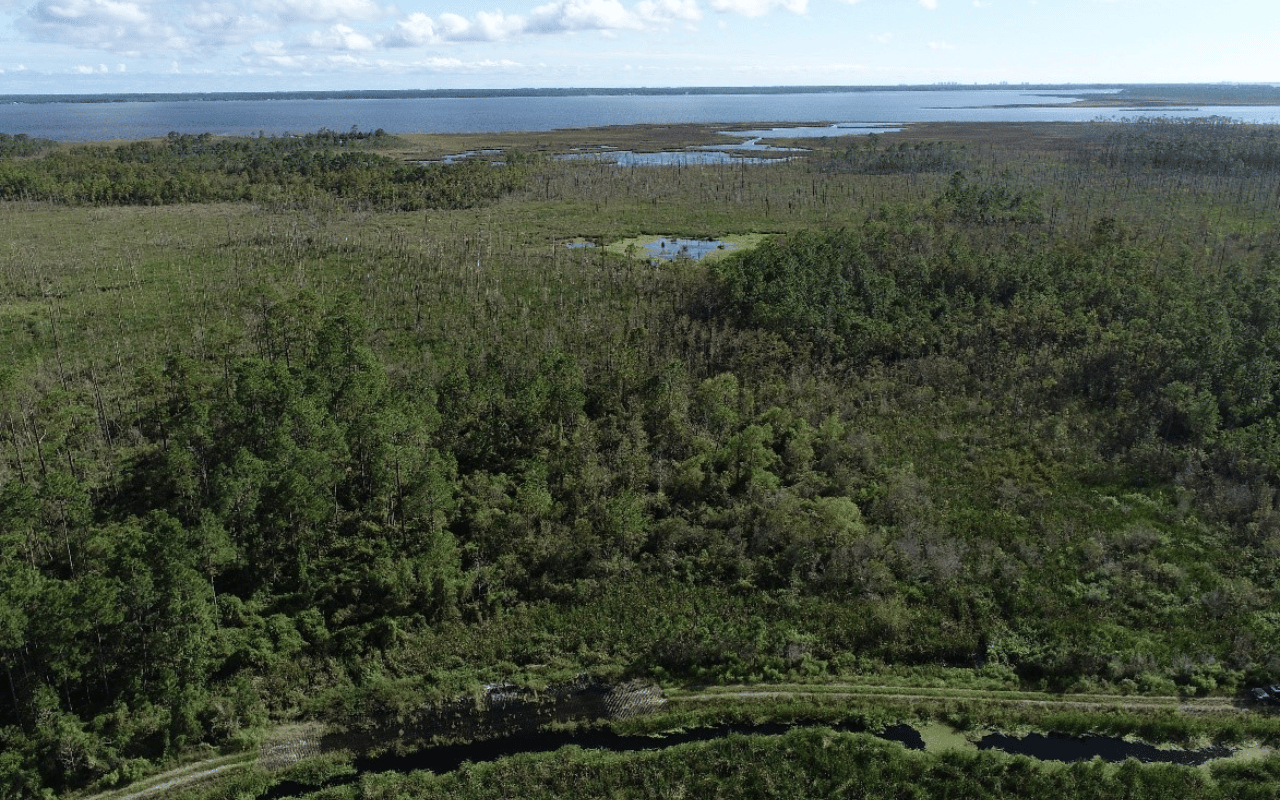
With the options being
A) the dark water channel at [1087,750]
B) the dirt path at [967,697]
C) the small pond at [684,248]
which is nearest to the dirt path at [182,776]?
the dirt path at [967,697]

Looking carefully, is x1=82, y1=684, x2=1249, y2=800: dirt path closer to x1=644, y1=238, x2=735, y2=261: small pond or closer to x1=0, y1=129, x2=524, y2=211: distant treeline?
x1=644, y1=238, x2=735, y2=261: small pond

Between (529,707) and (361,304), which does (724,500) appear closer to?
(529,707)

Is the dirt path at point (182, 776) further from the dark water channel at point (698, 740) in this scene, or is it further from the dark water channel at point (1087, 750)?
the dark water channel at point (1087, 750)

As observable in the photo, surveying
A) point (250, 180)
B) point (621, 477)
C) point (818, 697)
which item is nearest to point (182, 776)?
point (818, 697)

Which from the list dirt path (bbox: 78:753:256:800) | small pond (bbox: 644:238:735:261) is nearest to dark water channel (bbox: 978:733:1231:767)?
dirt path (bbox: 78:753:256:800)

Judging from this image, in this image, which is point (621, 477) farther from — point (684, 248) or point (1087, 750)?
point (684, 248)

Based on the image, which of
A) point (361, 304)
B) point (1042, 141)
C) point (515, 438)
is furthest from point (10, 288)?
point (1042, 141)
